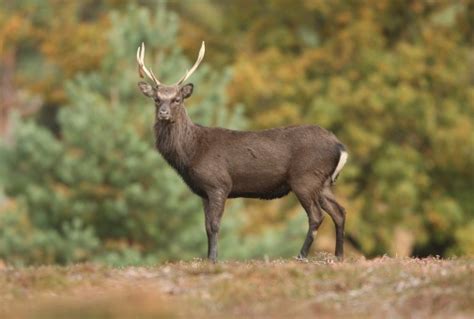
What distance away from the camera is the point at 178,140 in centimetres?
1504

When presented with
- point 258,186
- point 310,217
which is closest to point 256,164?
point 258,186

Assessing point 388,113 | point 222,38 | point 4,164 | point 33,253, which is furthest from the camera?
point 222,38

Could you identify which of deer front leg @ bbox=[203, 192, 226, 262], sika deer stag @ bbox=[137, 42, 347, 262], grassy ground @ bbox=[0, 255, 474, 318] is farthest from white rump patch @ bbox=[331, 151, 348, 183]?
grassy ground @ bbox=[0, 255, 474, 318]

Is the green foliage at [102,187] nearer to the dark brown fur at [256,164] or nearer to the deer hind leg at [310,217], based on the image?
the dark brown fur at [256,164]

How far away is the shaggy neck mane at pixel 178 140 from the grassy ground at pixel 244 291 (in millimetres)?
2623

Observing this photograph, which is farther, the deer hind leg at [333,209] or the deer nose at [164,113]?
the deer hind leg at [333,209]

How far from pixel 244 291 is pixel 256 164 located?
378 centimetres

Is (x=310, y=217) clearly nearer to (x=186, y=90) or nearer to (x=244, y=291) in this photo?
(x=186, y=90)

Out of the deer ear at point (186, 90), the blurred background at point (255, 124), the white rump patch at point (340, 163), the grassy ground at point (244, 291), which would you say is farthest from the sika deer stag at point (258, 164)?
the blurred background at point (255, 124)

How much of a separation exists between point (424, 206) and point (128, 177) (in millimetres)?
9804

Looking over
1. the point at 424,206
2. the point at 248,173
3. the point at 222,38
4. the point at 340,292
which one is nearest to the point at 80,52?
the point at 222,38

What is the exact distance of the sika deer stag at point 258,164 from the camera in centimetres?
1471

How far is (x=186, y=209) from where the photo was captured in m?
31.1

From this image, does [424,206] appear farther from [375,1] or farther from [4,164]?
[4,164]
